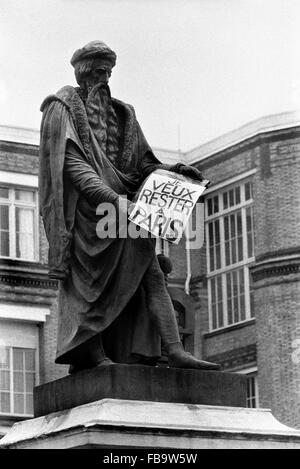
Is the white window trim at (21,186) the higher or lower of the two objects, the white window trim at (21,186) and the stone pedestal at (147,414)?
the higher

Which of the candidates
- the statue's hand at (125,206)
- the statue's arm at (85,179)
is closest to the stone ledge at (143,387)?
the statue's hand at (125,206)

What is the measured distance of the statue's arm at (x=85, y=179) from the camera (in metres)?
10.2

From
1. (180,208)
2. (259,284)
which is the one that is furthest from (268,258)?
(180,208)

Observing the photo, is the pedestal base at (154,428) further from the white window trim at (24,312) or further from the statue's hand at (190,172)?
Answer: the white window trim at (24,312)

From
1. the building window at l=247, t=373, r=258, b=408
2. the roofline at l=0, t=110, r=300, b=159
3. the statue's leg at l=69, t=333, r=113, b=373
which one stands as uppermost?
the roofline at l=0, t=110, r=300, b=159

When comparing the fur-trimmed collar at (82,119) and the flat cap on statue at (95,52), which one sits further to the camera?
the flat cap on statue at (95,52)

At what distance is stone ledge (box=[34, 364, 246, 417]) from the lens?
9773mm

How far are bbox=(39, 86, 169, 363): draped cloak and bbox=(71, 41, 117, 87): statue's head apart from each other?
0.64 ft

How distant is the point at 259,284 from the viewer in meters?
36.5

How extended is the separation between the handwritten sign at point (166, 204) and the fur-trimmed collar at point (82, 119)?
0.29m

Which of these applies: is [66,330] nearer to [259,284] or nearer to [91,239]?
[91,239]

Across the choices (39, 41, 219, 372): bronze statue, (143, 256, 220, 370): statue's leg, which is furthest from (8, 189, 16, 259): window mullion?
(143, 256, 220, 370): statue's leg

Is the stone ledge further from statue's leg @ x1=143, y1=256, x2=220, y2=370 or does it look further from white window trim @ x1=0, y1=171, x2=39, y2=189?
white window trim @ x1=0, y1=171, x2=39, y2=189
